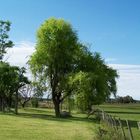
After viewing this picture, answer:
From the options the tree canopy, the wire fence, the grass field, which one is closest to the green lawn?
the wire fence

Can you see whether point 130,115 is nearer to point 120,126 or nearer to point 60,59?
point 60,59

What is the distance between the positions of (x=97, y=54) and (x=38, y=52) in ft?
24.8

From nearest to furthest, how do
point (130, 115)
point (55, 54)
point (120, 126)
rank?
point (120, 126) < point (55, 54) < point (130, 115)

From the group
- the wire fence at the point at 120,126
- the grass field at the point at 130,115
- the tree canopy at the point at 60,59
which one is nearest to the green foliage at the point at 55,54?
the tree canopy at the point at 60,59

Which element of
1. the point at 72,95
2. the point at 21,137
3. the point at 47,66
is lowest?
the point at 21,137

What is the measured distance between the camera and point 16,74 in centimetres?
6825

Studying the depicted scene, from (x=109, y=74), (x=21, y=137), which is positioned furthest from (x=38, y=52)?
(x=21, y=137)

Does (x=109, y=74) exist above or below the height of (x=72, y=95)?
above

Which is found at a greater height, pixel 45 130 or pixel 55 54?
pixel 55 54

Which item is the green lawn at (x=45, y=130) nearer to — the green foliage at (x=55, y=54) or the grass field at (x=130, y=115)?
the grass field at (x=130, y=115)

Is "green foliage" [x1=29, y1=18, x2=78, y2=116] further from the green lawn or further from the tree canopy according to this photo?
the green lawn

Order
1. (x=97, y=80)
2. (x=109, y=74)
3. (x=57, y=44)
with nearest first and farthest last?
1. (x=97, y=80)
2. (x=57, y=44)
3. (x=109, y=74)

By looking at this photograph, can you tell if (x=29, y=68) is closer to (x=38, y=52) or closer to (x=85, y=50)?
(x=38, y=52)

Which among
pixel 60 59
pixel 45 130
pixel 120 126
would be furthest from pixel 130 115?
pixel 120 126
